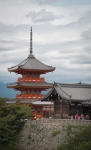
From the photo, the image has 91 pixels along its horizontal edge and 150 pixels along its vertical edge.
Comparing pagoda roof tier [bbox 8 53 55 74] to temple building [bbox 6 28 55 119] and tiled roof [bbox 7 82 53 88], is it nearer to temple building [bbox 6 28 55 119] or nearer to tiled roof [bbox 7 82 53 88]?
temple building [bbox 6 28 55 119]

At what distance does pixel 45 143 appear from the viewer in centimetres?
3922

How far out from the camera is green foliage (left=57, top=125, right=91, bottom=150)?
31.4 m

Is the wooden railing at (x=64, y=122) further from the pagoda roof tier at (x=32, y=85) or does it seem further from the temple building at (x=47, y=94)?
the pagoda roof tier at (x=32, y=85)

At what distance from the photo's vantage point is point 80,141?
33688 mm

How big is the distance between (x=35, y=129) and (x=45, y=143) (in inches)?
108

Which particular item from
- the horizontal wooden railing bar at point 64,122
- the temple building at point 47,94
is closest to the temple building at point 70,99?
the temple building at point 47,94

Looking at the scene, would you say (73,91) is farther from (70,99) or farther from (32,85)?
(32,85)

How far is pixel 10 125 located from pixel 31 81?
720 inches

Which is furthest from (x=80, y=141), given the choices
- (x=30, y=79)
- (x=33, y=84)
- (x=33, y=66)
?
(x=33, y=66)

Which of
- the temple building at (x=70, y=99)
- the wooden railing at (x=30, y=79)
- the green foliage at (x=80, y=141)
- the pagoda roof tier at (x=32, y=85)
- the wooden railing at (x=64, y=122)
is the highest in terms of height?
the wooden railing at (x=30, y=79)

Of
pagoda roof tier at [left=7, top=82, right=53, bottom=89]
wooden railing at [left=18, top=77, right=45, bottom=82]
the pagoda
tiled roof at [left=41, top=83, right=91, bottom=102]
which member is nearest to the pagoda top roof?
the pagoda

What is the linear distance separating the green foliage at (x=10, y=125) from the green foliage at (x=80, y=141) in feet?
19.9

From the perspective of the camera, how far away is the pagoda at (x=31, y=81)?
57219mm

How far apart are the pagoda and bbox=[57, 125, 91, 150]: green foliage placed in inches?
855
